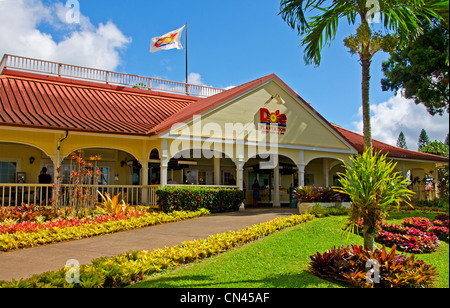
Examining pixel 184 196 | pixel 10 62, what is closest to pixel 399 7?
pixel 184 196

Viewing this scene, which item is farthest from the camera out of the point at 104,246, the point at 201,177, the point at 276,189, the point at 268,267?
the point at 201,177

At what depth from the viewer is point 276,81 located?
19.5 m

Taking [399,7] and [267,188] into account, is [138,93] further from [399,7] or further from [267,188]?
[399,7]

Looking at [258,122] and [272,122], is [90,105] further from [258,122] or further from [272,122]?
[272,122]

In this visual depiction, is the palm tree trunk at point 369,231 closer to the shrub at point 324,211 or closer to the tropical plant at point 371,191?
the tropical plant at point 371,191

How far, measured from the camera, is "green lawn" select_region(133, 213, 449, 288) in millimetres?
5781

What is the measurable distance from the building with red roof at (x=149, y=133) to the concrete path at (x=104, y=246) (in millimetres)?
4517

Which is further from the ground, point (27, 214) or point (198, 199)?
point (198, 199)

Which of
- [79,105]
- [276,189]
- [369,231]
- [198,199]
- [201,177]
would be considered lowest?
[369,231]

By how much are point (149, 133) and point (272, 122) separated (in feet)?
21.0

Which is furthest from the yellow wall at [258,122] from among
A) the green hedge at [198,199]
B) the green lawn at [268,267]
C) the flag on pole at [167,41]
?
the flag on pole at [167,41]

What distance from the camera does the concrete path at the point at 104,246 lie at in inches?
285

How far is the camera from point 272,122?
62.8 feet

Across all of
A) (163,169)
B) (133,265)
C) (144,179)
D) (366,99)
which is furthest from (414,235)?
(144,179)
